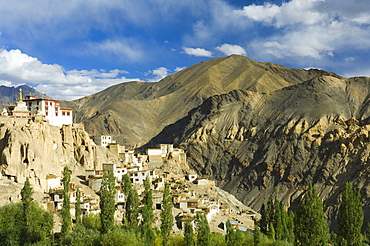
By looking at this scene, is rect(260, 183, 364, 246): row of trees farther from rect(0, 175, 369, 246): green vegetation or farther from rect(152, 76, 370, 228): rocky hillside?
rect(152, 76, 370, 228): rocky hillside

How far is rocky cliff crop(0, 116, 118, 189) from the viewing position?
49.9m

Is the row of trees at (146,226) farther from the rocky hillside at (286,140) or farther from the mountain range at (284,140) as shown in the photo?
the rocky hillside at (286,140)

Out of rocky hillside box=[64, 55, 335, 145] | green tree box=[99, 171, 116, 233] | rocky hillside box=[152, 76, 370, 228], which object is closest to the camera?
green tree box=[99, 171, 116, 233]

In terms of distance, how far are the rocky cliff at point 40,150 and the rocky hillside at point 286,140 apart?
40184 millimetres

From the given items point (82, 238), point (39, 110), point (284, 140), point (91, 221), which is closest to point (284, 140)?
point (284, 140)

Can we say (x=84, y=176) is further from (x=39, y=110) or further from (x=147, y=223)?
Answer: (x=147, y=223)

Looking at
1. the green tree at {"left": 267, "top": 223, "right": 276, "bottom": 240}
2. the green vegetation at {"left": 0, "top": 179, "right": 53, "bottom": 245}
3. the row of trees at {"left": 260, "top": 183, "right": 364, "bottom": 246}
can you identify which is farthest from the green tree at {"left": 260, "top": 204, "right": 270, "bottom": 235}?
the green vegetation at {"left": 0, "top": 179, "right": 53, "bottom": 245}

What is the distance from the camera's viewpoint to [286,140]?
100m

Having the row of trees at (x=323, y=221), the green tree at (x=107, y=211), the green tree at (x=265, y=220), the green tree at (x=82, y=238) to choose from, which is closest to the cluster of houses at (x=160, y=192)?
the green tree at (x=82, y=238)

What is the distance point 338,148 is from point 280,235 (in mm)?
50483

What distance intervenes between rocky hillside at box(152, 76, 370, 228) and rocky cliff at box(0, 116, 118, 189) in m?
40.2

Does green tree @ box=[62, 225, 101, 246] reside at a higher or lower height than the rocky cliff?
lower

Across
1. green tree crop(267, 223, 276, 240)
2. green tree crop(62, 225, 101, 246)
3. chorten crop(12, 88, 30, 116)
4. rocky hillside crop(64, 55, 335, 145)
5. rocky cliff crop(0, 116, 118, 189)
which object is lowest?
green tree crop(267, 223, 276, 240)

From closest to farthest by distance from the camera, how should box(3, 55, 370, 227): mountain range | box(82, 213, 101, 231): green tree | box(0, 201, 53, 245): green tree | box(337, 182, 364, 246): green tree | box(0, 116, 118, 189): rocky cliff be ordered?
box(337, 182, 364, 246): green tree → box(0, 201, 53, 245): green tree → box(82, 213, 101, 231): green tree → box(0, 116, 118, 189): rocky cliff → box(3, 55, 370, 227): mountain range
